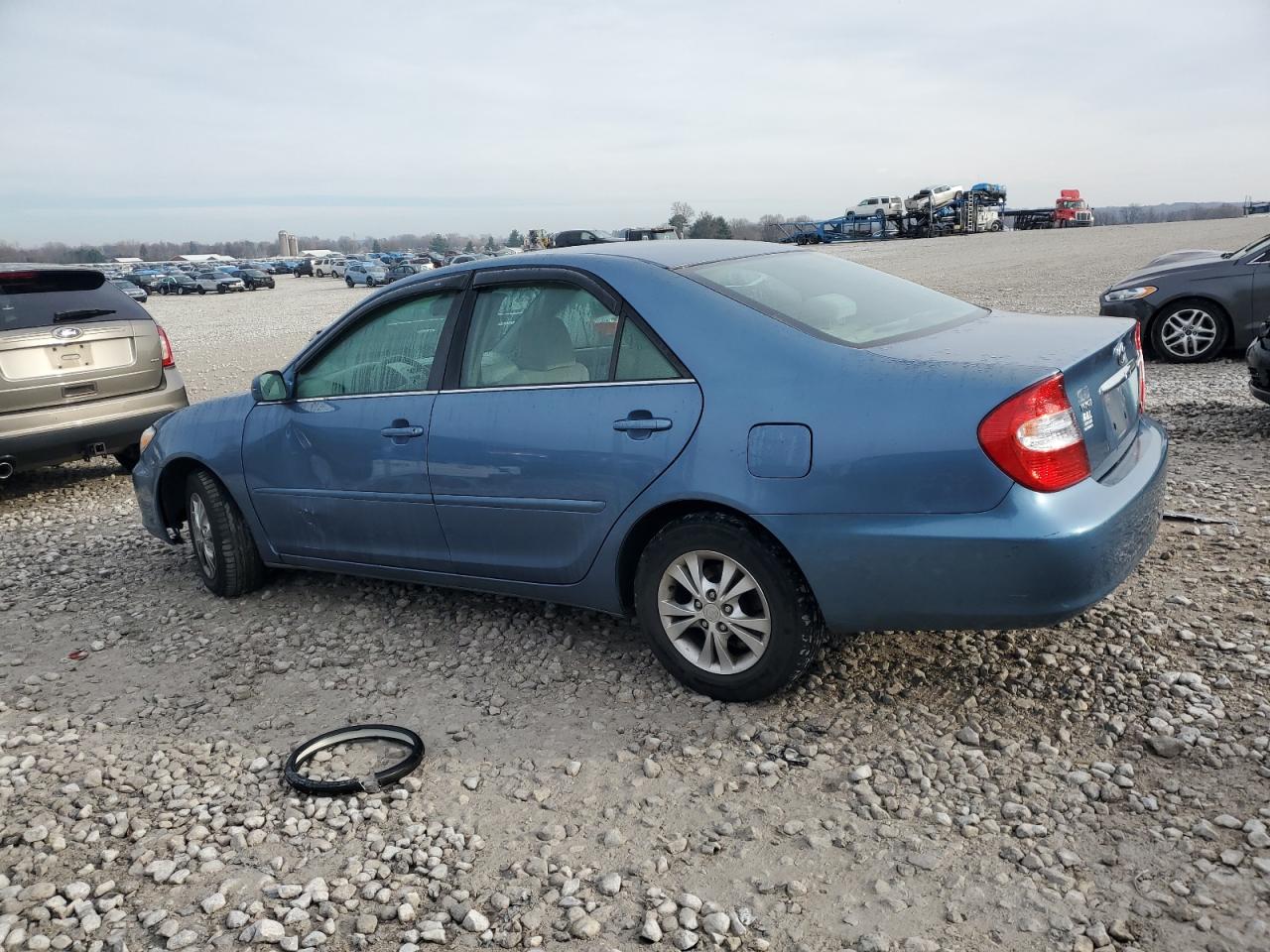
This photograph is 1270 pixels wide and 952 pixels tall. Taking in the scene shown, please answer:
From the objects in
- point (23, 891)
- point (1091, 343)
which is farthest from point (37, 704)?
point (1091, 343)

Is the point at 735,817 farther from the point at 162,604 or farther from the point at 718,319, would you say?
the point at 162,604

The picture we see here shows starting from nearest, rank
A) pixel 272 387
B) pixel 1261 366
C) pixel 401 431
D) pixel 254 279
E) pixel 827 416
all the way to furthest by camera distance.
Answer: pixel 827 416
pixel 401 431
pixel 272 387
pixel 1261 366
pixel 254 279

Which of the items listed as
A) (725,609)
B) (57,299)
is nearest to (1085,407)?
(725,609)

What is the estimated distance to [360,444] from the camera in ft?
14.7

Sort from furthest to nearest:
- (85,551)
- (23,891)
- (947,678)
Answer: (85,551) < (947,678) < (23,891)

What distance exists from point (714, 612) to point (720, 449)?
1.98 feet

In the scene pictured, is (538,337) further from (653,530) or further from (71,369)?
(71,369)

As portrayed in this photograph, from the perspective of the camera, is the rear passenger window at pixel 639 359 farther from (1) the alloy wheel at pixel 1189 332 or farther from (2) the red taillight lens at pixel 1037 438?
(1) the alloy wheel at pixel 1189 332

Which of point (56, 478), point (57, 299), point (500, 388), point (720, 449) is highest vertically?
point (57, 299)

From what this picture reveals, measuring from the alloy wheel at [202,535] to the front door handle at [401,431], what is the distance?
149 centimetres

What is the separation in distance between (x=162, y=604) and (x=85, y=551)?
4.78ft

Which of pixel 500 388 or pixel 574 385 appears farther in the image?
pixel 500 388

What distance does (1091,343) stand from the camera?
3.54 meters

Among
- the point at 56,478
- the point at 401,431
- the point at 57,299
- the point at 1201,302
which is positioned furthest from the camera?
the point at 1201,302
